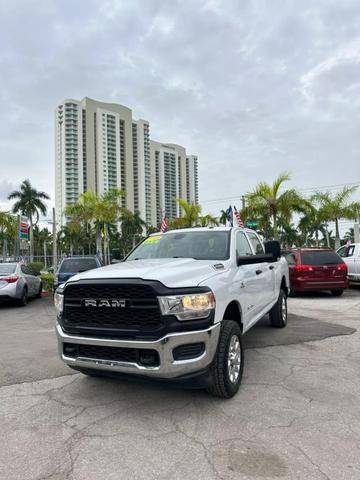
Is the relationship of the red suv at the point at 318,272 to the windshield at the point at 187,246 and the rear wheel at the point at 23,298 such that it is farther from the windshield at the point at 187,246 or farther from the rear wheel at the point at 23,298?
the rear wheel at the point at 23,298

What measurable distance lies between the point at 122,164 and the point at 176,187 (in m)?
9.04

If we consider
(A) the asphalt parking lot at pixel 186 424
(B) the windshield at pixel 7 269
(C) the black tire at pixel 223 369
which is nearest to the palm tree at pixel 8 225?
(B) the windshield at pixel 7 269

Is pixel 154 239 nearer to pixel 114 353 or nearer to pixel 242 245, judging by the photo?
pixel 242 245

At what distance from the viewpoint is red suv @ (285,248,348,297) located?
41.0 feet

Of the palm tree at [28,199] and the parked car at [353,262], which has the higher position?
the palm tree at [28,199]

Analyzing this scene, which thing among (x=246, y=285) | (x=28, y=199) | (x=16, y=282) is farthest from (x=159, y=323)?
(x=28, y=199)

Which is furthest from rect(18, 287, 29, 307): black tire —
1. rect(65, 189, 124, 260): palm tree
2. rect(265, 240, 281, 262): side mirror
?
rect(65, 189, 124, 260): palm tree

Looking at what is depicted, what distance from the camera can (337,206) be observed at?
81.4 feet

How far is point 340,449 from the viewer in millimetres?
3143

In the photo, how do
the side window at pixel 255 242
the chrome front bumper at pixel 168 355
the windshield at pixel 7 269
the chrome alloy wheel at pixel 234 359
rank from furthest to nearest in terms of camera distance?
the windshield at pixel 7 269
the side window at pixel 255 242
the chrome alloy wheel at pixel 234 359
the chrome front bumper at pixel 168 355

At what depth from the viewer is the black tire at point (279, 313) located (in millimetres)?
7613

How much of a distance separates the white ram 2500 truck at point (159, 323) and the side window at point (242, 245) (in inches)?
30.1

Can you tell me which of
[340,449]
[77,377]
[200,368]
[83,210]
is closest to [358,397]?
[340,449]

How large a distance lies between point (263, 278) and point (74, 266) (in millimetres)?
9199
